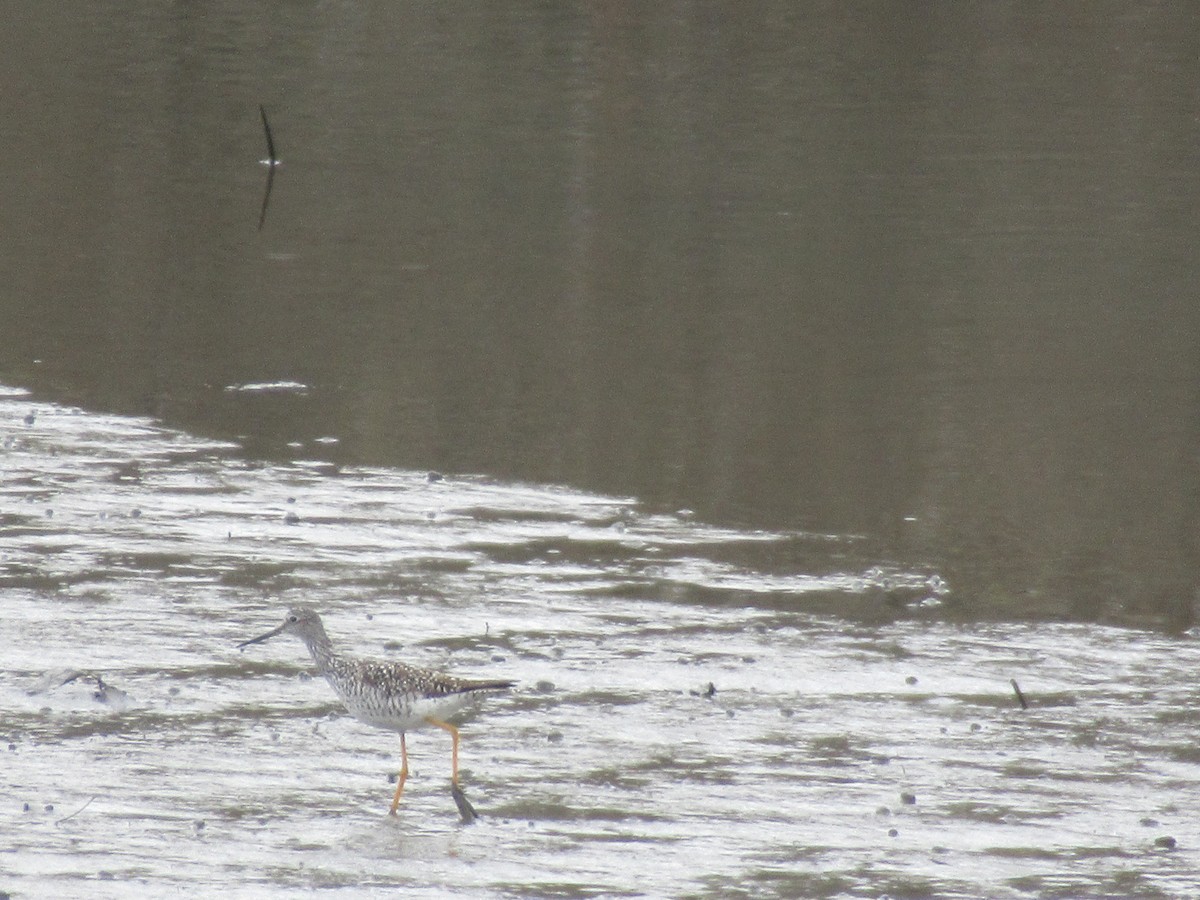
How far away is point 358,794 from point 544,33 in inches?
1145

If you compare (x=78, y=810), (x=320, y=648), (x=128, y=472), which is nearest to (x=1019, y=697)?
(x=320, y=648)

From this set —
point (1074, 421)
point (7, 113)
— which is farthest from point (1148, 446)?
point (7, 113)

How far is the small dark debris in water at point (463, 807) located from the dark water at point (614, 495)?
0.11 meters

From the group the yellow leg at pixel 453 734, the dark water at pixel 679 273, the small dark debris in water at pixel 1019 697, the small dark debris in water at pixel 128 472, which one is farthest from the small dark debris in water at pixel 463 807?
the small dark debris in water at pixel 128 472

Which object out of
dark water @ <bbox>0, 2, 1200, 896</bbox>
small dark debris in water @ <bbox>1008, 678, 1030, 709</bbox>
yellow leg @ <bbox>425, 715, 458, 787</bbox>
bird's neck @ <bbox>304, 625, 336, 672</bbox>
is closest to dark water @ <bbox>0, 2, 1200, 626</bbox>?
dark water @ <bbox>0, 2, 1200, 896</bbox>

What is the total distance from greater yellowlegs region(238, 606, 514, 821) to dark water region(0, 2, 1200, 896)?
0.27 metres

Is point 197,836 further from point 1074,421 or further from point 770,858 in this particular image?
point 1074,421

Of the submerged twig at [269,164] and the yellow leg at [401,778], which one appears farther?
the submerged twig at [269,164]

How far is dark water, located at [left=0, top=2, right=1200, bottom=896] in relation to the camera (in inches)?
324

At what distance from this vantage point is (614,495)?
12.6 m

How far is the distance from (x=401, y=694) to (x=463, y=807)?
0.62 metres

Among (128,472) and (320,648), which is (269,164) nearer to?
(128,472)

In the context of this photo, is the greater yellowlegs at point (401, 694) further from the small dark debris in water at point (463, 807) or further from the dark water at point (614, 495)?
the dark water at point (614, 495)

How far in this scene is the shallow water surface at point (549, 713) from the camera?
25.6ft
